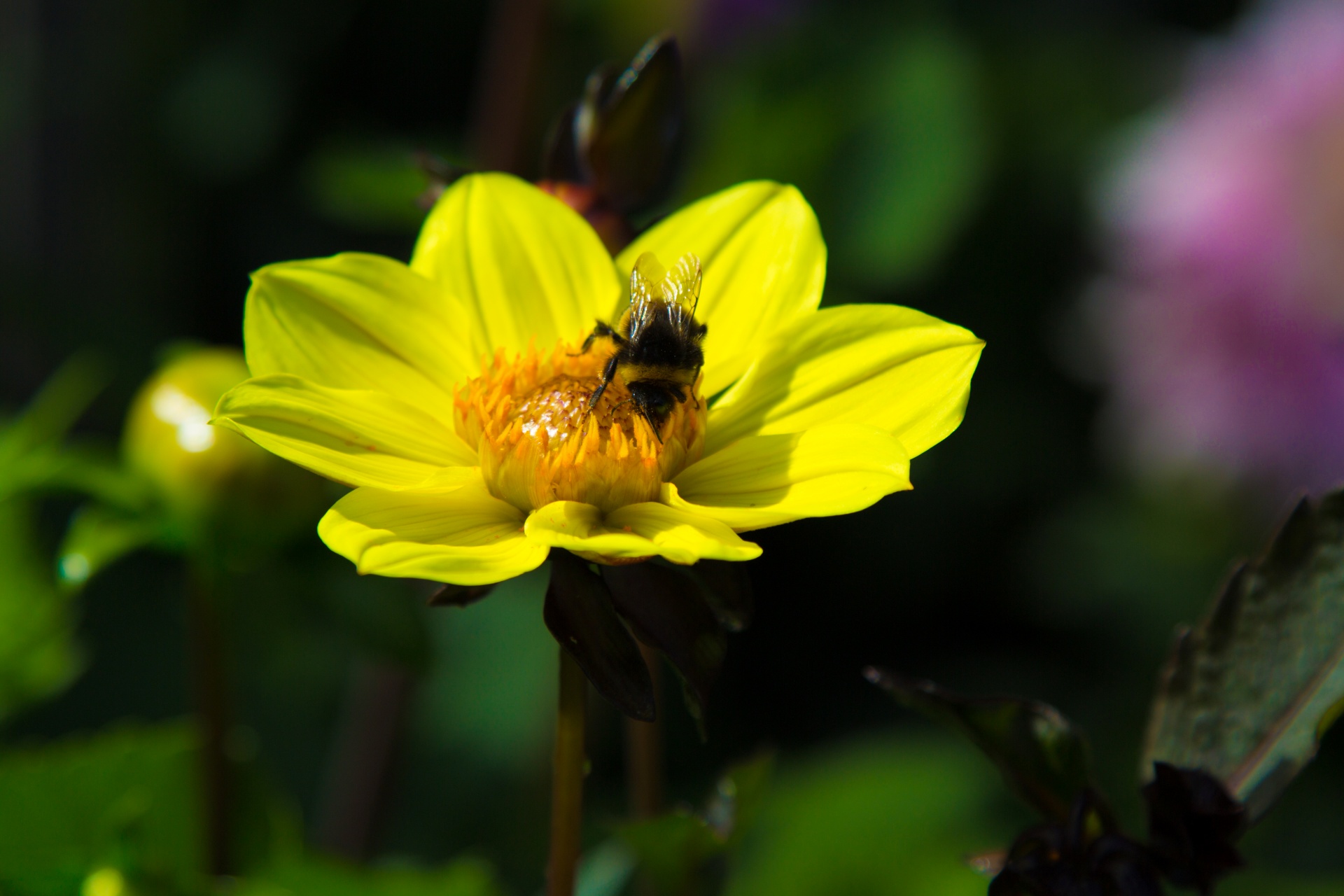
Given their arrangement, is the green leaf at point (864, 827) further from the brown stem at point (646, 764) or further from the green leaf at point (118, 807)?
the green leaf at point (118, 807)

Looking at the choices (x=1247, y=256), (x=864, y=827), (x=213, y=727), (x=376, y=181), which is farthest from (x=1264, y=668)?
(x=1247, y=256)

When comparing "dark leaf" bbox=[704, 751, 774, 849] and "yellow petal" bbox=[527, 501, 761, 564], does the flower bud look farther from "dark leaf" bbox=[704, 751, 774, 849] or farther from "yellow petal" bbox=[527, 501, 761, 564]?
"dark leaf" bbox=[704, 751, 774, 849]

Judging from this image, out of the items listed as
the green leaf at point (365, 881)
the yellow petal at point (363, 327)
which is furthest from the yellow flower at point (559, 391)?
the green leaf at point (365, 881)

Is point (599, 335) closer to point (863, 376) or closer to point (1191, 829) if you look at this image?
point (863, 376)

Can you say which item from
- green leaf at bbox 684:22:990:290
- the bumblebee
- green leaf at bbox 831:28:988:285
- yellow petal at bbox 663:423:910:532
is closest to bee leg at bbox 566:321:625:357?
the bumblebee

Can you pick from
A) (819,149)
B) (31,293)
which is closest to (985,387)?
(819,149)

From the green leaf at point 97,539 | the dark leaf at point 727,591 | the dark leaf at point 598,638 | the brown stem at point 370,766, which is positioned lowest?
the brown stem at point 370,766
